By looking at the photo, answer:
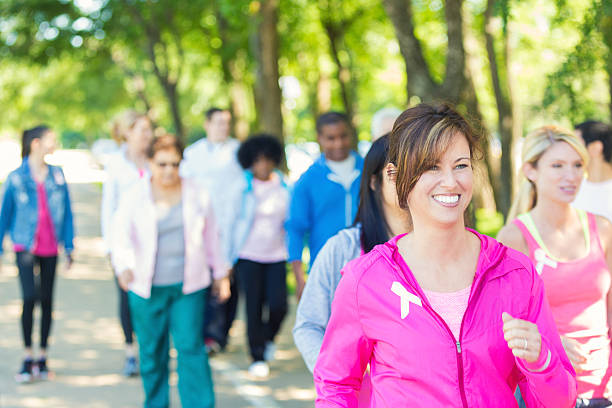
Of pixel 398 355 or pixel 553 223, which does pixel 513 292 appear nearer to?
pixel 398 355

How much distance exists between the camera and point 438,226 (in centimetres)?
245

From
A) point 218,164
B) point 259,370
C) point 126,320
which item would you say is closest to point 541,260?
point 259,370

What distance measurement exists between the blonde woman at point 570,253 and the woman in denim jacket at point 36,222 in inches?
198

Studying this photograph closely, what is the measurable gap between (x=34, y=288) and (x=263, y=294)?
206 centimetres

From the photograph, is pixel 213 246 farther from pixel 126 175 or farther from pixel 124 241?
pixel 126 175

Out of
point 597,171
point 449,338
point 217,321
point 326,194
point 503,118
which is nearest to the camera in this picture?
point 449,338

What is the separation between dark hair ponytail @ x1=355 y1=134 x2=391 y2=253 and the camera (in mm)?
3535

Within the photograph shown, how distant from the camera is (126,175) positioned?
7.39 m

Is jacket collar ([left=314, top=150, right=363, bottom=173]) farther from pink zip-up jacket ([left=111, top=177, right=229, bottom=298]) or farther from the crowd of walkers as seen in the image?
pink zip-up jacket ([left=111, top=177, right=229, bottom=298])

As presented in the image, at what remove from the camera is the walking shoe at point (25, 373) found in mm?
7176

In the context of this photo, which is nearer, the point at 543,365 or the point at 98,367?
the point at 543,365

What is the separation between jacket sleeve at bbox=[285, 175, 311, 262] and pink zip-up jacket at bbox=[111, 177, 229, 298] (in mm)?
759

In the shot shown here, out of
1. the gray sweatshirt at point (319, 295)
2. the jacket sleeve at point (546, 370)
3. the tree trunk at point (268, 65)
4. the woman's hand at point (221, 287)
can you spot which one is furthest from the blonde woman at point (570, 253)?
the tree trunk at point (268, 65)

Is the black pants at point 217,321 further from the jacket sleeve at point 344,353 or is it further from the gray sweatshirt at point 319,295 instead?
the jacket sleeve at point 344,353
